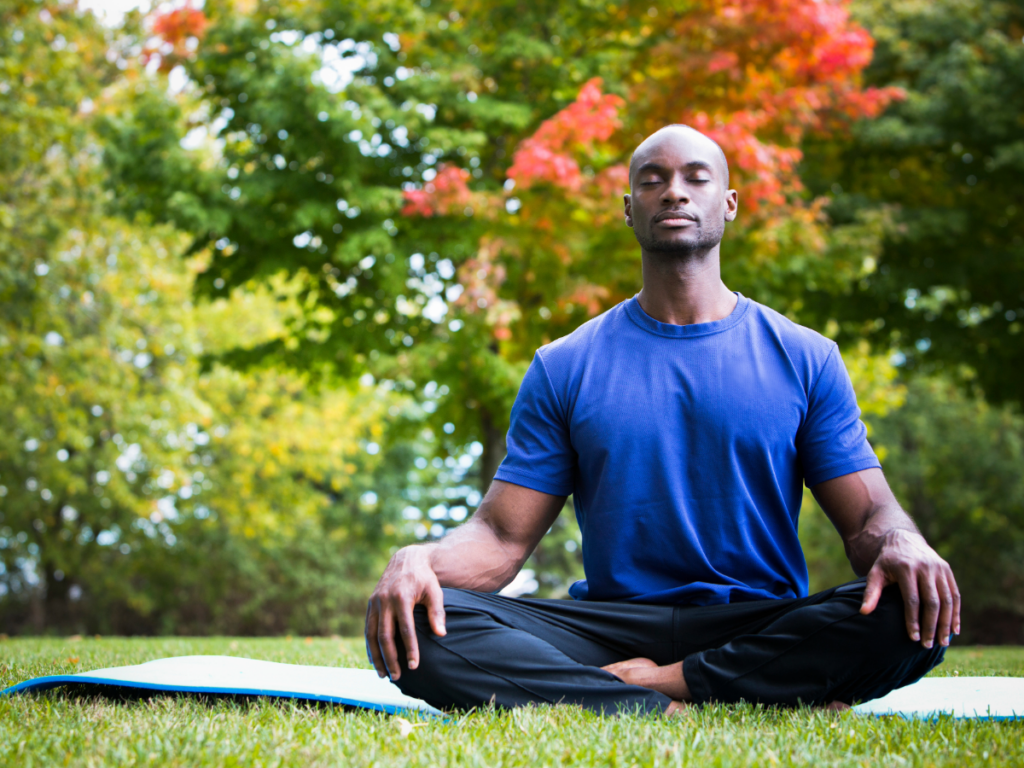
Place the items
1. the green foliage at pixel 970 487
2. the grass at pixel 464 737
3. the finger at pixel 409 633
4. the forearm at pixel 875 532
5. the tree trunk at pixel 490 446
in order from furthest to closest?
the green foliage at pixel 970 487, the tree trunk at pixel 490 446, the forearm at pixel 875 532, the finger at pixel 409 633, the grass at pixel 464 737

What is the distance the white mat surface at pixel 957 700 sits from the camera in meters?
2.64

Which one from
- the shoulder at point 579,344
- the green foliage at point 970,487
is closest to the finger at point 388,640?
the shoulder at point 579,344

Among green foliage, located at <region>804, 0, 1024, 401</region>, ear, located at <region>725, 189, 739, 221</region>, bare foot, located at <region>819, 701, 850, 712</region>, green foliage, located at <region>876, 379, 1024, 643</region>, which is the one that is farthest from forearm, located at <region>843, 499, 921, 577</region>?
green foliage, located at <region>876, 379, 1024, 643</region>

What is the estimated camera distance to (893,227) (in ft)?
31.0

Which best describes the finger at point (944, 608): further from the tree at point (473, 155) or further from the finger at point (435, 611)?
the tree at point (473, 155)

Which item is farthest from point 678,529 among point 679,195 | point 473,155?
point 473,155

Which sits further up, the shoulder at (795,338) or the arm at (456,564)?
the shoulder at (795,338)

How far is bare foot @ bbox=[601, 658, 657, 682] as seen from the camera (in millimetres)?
2773

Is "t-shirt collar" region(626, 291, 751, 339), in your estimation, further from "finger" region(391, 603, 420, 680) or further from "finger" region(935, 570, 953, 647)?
"finger" region(391, 603, 420, 680)

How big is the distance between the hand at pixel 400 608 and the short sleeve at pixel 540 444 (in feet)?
1.85

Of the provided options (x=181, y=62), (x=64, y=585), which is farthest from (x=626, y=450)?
(x=64, y=585)

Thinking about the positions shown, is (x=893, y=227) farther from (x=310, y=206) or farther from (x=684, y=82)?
(x=310, y=206)

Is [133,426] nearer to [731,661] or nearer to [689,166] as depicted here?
[689,166]

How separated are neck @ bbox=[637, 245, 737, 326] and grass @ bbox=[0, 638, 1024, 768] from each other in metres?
1.32
